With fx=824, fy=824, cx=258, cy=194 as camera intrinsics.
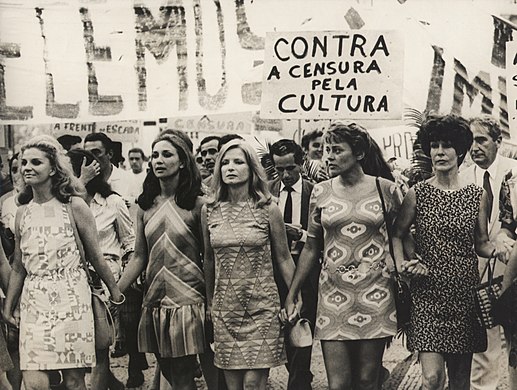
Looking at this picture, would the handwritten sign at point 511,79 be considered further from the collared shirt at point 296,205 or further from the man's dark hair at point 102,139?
the man's dark hair at point 102,139

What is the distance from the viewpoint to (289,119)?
18.8 feet

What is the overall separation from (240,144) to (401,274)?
1.38 m

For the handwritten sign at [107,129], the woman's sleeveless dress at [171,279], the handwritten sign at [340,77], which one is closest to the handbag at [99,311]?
the woman's sleeveless dress at [171,279]

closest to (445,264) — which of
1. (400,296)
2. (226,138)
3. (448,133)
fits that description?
(400,296)

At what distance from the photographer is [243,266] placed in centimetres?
533

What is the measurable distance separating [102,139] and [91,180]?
1.00 feet

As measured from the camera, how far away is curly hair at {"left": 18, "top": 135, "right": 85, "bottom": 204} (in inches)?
217

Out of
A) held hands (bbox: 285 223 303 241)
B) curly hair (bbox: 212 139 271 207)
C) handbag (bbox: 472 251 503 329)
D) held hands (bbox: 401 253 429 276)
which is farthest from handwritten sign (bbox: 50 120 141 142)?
handbag (bbox: 472 251 503 329)

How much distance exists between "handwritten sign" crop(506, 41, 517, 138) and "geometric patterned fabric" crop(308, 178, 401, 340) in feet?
3.59

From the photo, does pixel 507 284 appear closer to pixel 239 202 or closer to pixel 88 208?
pixel 239 202

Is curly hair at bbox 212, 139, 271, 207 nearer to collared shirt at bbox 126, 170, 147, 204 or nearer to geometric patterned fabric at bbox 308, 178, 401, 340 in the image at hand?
geometric patterned fabric at bbox 308, 178, 401, 340

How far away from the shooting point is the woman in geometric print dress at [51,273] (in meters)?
5.40

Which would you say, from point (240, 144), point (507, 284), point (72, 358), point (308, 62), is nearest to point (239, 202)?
point (240, 144)

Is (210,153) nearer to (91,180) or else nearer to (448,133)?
(91,180)
